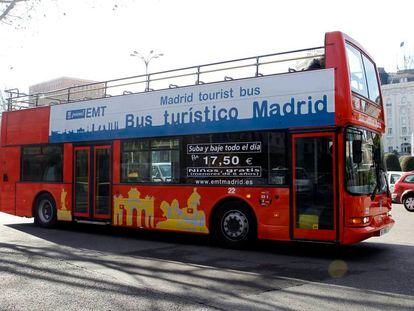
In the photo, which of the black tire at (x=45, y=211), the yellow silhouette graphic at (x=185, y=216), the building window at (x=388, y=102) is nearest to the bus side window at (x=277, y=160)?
the yellow silhouette graphic at (x=185, y=216)

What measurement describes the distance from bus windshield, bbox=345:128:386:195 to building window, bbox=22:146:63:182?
8.04 meters

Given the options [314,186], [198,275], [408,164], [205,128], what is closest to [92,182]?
[205,128]

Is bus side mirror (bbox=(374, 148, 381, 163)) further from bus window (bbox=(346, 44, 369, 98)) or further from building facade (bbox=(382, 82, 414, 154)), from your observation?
building facade (bbox=(382, 82, 414, 154))

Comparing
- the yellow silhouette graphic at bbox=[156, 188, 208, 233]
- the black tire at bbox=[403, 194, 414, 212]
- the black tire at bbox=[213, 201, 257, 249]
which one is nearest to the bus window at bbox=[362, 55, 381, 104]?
the black tire at bbox=[213, 201, 257, 249]

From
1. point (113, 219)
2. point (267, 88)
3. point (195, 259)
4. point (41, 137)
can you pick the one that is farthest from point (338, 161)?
point (41, 137)

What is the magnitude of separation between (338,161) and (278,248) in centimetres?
260

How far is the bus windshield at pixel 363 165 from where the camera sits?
8391mm

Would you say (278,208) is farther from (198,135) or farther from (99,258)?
(99,258)

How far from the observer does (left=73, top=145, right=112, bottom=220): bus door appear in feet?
39.7

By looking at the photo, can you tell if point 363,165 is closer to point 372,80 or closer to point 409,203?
point 372,80

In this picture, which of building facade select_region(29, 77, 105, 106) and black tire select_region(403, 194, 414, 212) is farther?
black tire select_region(403, 194, 414, 212)

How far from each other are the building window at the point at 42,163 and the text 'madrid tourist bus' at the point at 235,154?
0.05 metres

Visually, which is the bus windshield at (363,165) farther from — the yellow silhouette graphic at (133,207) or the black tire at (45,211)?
the black tire at (45,211)

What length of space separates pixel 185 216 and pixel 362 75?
4.64 meters
